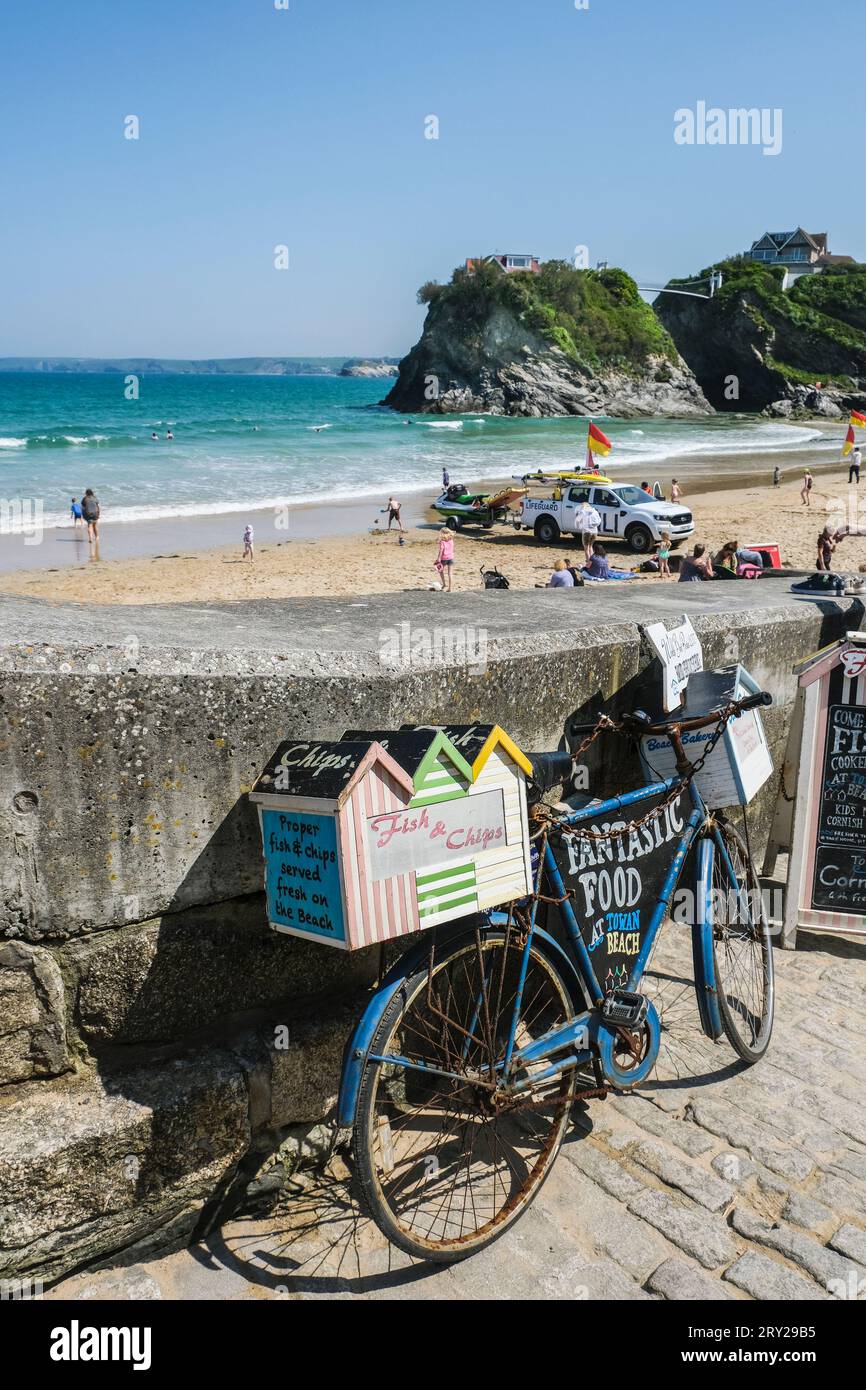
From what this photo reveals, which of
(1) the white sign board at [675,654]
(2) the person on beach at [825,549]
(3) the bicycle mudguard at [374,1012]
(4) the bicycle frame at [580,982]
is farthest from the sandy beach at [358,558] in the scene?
(3) the bicycle mudguard at [374,1012]

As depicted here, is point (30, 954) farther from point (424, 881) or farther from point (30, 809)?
point (424, 881)

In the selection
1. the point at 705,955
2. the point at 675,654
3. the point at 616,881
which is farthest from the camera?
the point at 675,654

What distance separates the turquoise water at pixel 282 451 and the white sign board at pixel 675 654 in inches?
1202

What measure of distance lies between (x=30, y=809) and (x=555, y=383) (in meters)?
99.2

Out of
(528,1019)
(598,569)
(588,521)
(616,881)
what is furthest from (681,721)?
(588,521)

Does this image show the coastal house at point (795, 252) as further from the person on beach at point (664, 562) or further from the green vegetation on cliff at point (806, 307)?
the person on beach at point (664, 562)

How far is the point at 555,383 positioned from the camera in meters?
96.9

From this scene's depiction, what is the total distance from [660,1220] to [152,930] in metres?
1.64

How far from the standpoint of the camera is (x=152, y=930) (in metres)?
2.77

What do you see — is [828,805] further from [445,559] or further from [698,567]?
[445,559]

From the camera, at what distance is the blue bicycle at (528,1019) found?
280 cm

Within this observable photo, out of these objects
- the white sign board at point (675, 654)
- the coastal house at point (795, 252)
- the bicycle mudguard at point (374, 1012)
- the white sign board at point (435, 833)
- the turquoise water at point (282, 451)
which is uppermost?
the coastal house at point (795, 252)

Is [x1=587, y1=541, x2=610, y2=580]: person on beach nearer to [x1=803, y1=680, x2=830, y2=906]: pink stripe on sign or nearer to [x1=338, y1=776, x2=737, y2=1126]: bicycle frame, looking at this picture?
[x1=803, y1=680, x2=830, y2=906]: pink stripe on sign

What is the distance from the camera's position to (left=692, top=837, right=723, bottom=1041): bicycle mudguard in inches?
143
